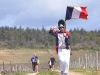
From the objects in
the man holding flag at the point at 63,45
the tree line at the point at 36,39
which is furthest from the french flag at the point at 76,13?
the tree line at the point at 36,39

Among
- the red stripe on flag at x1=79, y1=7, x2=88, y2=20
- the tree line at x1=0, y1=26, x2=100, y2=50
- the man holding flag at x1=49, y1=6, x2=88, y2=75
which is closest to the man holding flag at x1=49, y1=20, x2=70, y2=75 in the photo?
the man holding flag at x1=49, y1=6, x2=88, y2=75

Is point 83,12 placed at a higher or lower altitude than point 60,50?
higher

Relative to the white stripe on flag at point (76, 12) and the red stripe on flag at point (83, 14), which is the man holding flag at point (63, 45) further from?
the red stripe on flag at point (83, 14)

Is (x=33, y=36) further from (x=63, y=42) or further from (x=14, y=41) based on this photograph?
(x=63, y=42)

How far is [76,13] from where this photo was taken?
14484 millimetres

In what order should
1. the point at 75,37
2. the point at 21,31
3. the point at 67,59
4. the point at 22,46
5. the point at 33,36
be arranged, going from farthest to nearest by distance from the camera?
the point at 21,31 → the point at 33,36 → the point at 75,37 → the point at 22,46 → the point at 67,59

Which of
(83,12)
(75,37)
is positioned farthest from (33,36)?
(83,12)

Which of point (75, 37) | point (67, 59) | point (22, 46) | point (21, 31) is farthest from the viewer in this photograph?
point (21, 31)

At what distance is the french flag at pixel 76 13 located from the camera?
47.3 ft

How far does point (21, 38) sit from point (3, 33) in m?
8.97

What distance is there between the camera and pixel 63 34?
1398cm

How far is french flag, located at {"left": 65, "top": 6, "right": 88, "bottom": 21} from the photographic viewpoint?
47.3 feet

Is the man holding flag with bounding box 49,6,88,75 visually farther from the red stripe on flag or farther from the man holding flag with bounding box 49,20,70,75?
the red stripe on flag

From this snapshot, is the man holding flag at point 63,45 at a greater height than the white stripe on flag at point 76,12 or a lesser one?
lesser
